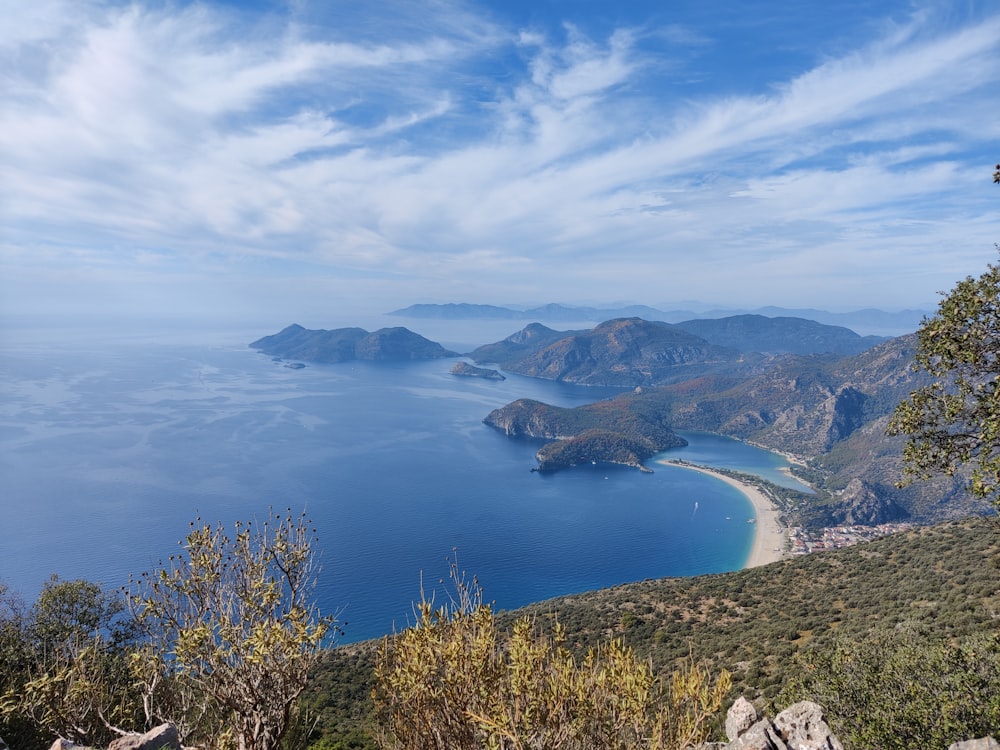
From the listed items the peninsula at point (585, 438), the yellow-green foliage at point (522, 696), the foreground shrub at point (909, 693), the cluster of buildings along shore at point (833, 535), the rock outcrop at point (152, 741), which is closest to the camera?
the yellow-green foliage at point (522, 696)

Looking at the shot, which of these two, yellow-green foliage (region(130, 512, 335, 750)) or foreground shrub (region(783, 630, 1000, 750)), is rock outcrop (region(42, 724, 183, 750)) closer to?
yellow-green foliage (region(130, 512, 335, 750))


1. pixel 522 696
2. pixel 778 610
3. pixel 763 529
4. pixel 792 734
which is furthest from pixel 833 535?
pixel 522 696

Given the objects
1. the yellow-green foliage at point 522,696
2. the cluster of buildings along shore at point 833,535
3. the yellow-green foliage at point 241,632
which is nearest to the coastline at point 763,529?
the cluster of buildings along shore at point 833,535

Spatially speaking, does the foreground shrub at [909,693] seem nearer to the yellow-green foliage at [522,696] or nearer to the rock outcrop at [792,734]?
the rock outcrop at [792,734]

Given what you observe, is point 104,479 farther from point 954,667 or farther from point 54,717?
point 954,667

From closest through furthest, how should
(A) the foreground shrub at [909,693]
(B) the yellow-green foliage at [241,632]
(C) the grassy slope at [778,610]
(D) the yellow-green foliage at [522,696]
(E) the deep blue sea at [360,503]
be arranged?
(D) the yellow-green foliage at [522,696] → (B) the yellow-green foliage at [241,632] → (A) the foreground shrub at [909,693] → (C) the grassy slope at [778,610] → (E) the deep blue sea at [360,503]

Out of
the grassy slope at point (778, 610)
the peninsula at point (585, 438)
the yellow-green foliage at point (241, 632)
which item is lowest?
the peninsula at point (585, 438)

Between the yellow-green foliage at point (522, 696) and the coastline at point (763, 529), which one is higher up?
the yellow-green foliage at point (522, 696)

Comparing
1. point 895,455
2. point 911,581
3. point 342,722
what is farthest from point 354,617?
point 895,455
